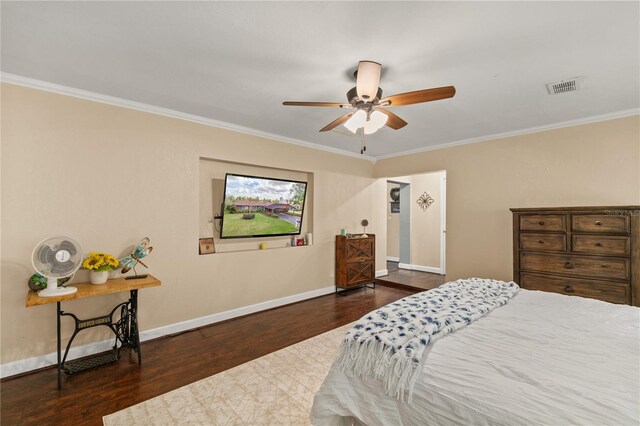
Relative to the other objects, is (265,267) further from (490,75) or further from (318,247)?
(490,75)

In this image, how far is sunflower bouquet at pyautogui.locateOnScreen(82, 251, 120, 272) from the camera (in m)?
2.56

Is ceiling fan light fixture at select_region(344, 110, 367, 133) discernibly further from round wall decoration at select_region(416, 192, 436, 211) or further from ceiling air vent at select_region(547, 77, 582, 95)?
round wall decoration at select_region(416, 192, 436, 211)

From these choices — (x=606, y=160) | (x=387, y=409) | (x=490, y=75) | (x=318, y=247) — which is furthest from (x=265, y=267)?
(x=606, y=160)

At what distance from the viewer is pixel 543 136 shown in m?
3.76

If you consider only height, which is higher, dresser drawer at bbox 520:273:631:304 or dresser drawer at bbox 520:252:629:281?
dresser drawer at bbox 520:252:629:281

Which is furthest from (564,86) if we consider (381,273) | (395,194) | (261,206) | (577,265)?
(395,194)

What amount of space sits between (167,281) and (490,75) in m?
3.82

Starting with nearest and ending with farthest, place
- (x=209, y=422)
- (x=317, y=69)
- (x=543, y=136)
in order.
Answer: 1. (x=209, y=422)
2. (x=317, y=69)
3. (x=543, y=136)

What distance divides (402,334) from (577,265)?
2809 mm

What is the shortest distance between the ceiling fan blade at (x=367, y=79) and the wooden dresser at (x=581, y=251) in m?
2.57

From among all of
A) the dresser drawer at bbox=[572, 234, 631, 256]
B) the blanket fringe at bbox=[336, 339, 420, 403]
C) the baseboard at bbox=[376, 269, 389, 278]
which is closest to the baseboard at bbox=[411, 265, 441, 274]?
the baseboard at bbox=[376, 269, 389, 278]

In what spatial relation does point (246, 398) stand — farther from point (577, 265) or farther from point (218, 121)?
point (577, 265)

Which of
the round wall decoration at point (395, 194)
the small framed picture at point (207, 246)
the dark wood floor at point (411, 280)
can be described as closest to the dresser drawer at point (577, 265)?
the dark wood floor at point (411, 280)

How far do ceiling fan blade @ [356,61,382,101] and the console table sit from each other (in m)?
2.48
